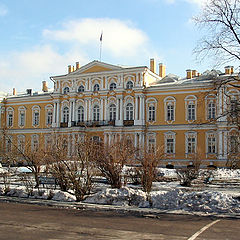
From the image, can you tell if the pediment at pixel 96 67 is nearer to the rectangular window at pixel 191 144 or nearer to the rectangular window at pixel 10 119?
the rectangular window at pixel 191 144

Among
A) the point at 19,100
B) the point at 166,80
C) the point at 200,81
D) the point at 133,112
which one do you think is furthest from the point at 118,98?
the point at 19,100

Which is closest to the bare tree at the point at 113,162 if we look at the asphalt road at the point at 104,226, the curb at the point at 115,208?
the curb at the point at 115,208

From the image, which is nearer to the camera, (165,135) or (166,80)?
(165,135)

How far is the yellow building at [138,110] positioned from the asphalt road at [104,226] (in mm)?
24748

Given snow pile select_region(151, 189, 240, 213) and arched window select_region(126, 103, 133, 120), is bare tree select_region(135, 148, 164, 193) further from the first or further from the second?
arched window select_region(126, 103, 133, 120)

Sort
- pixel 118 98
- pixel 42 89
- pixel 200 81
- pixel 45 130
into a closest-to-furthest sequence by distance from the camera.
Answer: pixel 200 81 < pixel 118 98 < pixel 45 130 < pixel 42 89

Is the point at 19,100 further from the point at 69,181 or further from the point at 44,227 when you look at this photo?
the point at 44,227

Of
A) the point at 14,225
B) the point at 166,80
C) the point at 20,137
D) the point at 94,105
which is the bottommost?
the point at 14,225

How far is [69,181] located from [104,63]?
→ 29037 mm

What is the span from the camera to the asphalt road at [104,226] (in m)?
7.73

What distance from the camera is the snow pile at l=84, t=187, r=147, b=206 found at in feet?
40.6

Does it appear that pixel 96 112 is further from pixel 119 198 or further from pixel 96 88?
pixel 119 198

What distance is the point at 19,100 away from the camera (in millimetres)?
47656

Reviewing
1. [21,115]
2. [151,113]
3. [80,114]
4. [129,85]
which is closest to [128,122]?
[151,113]
